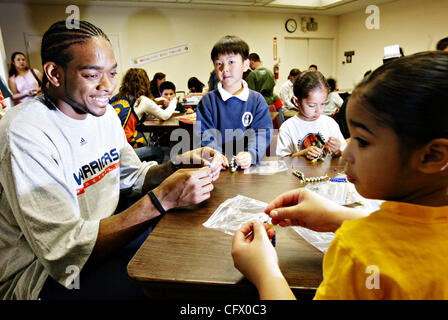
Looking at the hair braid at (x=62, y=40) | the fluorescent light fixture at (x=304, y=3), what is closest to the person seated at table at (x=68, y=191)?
the hair braid at (x=62, y=40)

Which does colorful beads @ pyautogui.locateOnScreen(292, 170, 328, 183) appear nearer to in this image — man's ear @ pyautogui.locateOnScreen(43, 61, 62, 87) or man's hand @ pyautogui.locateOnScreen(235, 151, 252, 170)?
man's hand @ pyautogui.locateOnScreen(235, 151, 252, 170)

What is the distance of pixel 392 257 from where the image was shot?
1.46ft

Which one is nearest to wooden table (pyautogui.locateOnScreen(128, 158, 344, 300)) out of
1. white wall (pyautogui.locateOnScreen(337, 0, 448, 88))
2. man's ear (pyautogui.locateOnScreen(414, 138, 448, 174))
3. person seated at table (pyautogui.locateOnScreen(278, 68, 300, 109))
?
man's ear (pyautogui.locateOnScreen(414, 138, 448, 174))

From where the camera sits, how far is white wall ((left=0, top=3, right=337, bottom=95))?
7223 mm

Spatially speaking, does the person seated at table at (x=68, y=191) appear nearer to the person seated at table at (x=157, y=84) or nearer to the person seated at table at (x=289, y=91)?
the person seated at table at (x=289, y=91)

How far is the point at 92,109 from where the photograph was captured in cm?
114

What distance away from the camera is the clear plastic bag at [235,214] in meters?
0.89

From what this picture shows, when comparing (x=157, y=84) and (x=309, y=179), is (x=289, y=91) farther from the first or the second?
(x=309, y=179)

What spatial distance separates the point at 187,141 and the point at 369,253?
2.76 m

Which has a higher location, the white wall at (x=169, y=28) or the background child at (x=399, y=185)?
the white wall at (x=169, y=28)

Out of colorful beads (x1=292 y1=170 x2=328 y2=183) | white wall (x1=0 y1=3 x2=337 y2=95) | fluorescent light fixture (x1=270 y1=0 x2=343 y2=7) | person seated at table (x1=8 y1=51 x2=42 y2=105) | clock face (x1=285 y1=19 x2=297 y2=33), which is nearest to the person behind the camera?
colorful beads (x1=292 y1=170 x2=328 y2=183)

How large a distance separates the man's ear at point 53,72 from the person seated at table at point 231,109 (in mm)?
1077

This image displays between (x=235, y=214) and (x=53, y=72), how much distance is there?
2.83ft

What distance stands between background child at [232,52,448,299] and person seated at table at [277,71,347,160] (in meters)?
1.49
